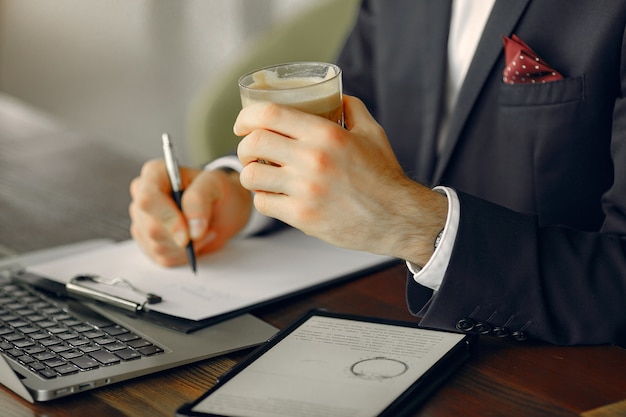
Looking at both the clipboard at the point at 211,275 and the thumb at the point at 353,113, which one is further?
the clipboard at the point at 211,275

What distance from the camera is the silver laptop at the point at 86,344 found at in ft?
3.34

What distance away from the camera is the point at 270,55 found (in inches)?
108

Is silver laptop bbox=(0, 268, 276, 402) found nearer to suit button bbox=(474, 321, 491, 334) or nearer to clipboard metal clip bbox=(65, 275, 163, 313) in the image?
clipboard metal clip bbox=(65, 275, 163, 313)

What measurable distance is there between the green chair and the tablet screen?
1723mm

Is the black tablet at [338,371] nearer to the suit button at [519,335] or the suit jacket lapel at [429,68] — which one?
the suit button at [519,335]

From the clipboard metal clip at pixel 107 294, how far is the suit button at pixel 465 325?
1.44 feet

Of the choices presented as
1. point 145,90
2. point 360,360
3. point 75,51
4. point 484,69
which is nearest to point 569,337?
point 360,360

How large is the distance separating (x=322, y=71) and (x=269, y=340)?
35cm

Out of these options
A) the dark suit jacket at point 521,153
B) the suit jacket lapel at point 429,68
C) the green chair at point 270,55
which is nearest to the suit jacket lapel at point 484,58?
the dark suit jacket at point 521,153

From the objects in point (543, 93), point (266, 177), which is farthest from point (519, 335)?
point (543, 93)

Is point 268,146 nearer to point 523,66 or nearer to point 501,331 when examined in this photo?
point 501,331

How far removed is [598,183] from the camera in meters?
1.44

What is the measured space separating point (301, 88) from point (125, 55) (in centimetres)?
419

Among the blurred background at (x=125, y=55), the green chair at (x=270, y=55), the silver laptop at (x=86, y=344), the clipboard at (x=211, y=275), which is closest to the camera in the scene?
the silver laptop at (x=86, y=344)
